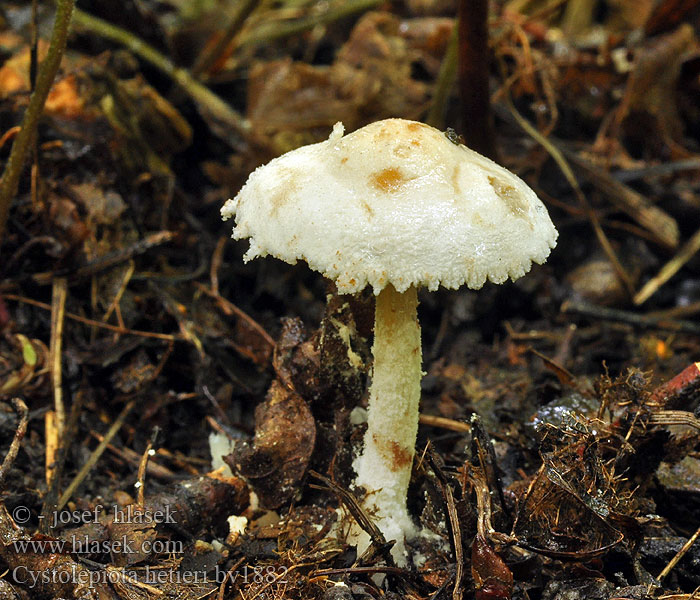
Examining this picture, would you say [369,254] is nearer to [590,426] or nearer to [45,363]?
[590,426]

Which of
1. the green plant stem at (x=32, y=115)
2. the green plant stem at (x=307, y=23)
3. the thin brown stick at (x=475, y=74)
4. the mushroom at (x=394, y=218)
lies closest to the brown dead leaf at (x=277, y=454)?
the mushroom at (x=394, y=218)

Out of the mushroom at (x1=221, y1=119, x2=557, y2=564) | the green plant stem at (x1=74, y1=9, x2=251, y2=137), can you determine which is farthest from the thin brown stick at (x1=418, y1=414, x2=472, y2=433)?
the green plant stem at (x1=74, y1=9, x2=251, y2=137)

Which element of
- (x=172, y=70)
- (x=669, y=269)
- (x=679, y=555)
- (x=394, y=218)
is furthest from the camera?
(x=172, y=70)

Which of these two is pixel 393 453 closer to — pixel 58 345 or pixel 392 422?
pixel 392 422

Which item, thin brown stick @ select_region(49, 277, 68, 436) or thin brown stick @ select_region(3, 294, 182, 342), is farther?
thin brown stick @ select_region(3, 294, 182, 342)

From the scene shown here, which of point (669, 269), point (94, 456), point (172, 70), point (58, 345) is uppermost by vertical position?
point (172, 70)

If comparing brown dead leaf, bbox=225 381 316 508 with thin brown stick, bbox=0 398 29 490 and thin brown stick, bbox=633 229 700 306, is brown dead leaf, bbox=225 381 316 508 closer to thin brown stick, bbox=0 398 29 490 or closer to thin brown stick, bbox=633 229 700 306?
thin brown stick, bbox=0 398 29 490

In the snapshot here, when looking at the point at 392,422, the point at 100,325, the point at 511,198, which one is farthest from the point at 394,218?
the point at 100,325
